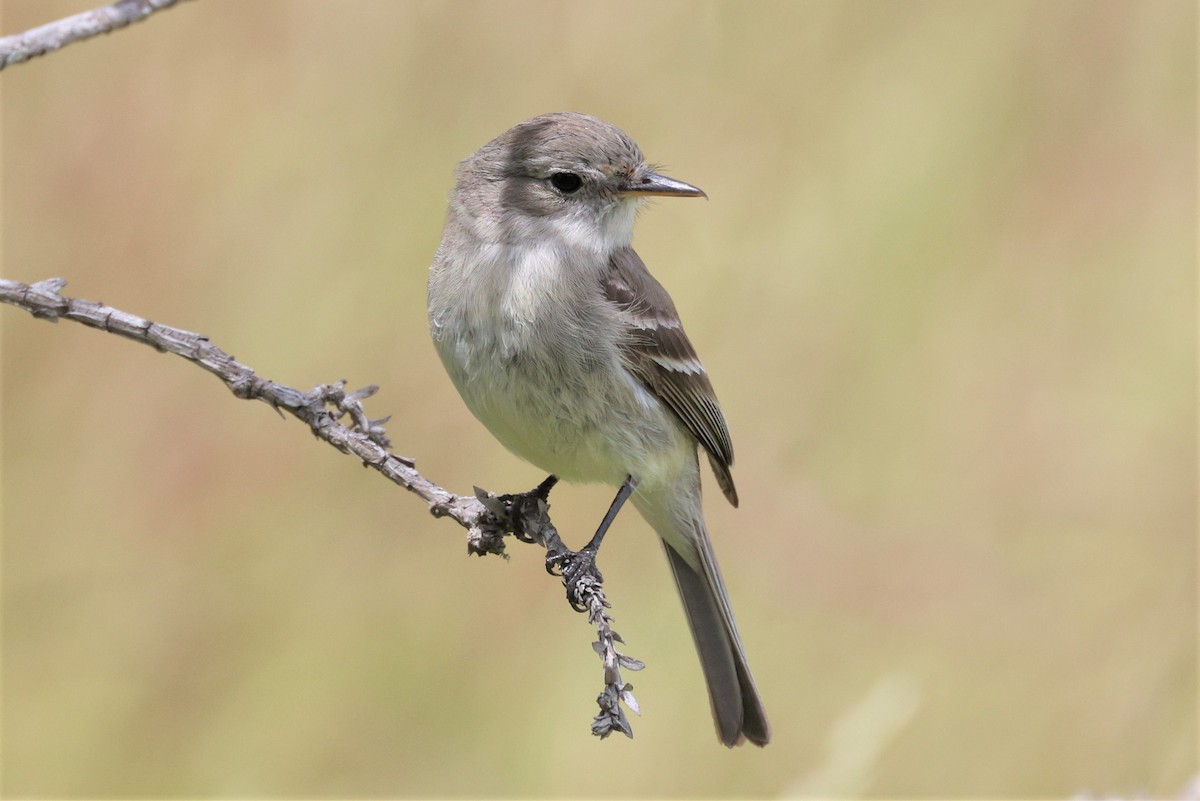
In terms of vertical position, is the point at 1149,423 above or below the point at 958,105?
below

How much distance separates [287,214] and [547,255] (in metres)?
1.48

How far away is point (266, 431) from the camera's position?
439 centimetres

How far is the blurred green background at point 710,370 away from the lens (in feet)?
13.9

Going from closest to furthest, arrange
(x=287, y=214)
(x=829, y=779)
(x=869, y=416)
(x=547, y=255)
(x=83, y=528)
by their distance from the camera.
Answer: (x=829, y=779) → (x=547, y=255) → (x=83, y=528) → (x=287, y=214) → (x=869, y=416)

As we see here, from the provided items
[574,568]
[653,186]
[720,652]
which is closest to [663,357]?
[653,186]

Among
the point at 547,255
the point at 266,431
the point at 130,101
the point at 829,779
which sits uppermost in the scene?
the point at 130,101

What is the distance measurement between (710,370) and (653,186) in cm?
157

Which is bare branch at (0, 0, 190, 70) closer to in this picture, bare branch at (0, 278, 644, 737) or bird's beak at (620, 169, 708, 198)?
bare branch at (0, 278, 644, 737)

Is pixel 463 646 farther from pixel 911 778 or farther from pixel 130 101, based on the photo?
pixel 130 101

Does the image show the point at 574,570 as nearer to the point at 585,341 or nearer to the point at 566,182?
the point at 585,341

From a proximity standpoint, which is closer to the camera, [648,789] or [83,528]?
[83,528]

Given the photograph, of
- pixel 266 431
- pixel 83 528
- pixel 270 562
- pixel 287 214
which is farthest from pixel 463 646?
pixel 287 214

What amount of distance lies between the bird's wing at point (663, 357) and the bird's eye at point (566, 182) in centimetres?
24

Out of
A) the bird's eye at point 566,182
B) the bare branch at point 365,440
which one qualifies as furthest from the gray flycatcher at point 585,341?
the bare branch at point 365,440
